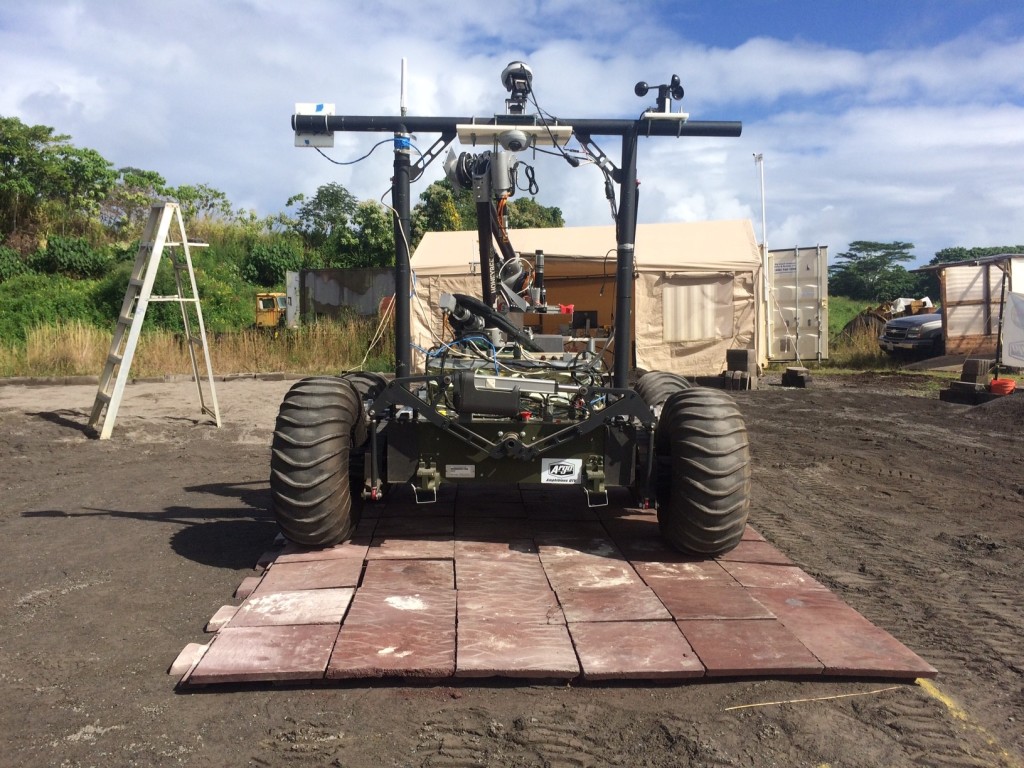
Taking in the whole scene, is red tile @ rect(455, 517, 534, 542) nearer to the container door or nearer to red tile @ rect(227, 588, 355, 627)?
red tile @ rect(227, 588, 355, 627)

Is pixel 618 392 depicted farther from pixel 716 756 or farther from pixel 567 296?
pixel 567 296

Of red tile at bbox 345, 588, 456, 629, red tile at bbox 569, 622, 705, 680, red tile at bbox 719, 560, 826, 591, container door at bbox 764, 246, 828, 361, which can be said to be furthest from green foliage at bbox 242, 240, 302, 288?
red tile at bbox 569, 622, 705, 680

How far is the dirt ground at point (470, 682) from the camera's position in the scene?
3029mm

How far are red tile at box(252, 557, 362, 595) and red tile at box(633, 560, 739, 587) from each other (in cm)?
166

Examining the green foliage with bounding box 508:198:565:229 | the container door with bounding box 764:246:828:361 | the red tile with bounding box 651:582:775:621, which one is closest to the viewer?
the red tile with bounding box 651:582:775:621

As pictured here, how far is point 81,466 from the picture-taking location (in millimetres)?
8281

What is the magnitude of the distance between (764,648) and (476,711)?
4.53ft

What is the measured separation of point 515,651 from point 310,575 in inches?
59.8

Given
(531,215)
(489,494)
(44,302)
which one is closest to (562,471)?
(489,494)

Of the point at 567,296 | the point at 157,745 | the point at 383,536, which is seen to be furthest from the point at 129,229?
the point at 157,745

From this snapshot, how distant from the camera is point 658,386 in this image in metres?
6.61

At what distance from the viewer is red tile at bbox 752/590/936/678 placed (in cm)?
356

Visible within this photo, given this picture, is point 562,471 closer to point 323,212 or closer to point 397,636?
point 397,636

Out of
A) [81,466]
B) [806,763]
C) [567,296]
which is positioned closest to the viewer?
[806,763]
